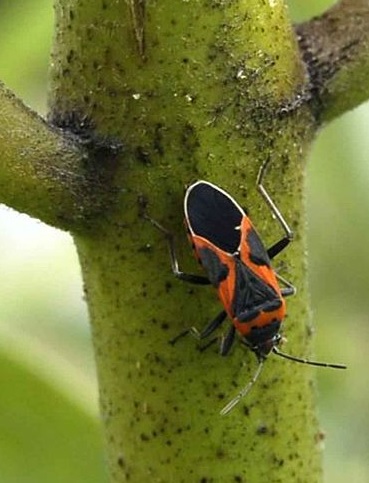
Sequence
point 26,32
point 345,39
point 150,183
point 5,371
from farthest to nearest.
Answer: point 26,32
point 5,371
point 345,39
point 150,183

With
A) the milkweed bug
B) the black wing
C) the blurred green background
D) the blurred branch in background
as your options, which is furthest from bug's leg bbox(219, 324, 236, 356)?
the blurred green background

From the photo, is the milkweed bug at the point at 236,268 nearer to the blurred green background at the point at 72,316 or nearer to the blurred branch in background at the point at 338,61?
the blurred branch in background at the point at 338,61

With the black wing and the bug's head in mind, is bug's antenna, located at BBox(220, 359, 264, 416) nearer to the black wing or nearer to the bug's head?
the bug's head

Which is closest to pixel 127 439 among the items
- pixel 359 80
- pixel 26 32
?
pixel 359 80

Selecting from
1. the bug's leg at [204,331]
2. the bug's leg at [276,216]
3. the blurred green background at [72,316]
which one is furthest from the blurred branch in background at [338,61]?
the blurred green background at [72,316]

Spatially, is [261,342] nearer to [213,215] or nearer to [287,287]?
[287,287]

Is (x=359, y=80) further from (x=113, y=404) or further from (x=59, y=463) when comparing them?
(x=59, y=463)
